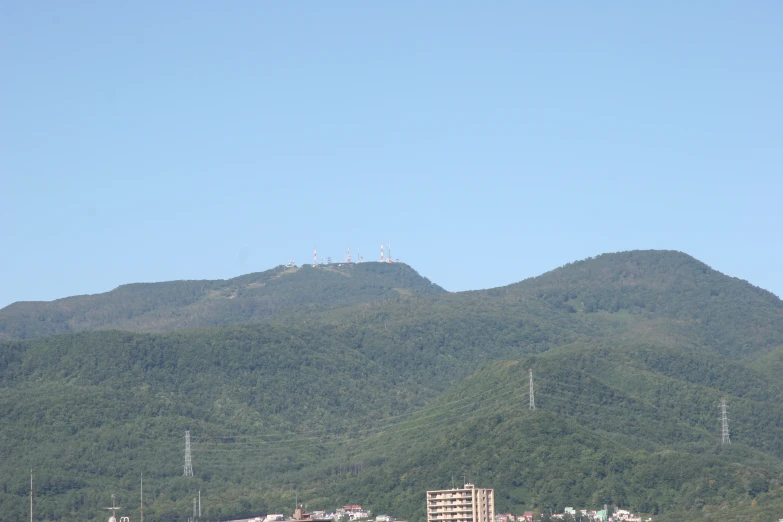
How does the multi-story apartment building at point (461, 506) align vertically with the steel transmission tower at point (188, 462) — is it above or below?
below

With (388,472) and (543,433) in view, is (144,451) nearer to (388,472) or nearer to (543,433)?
(388,472)

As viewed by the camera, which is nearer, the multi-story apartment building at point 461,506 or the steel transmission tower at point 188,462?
the multi-story apartment building at point 461,506

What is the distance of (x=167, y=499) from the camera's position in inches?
6816

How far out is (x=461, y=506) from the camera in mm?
135125

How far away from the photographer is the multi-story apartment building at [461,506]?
134 metres

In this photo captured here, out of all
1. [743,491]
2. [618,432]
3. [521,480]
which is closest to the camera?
[743,491]

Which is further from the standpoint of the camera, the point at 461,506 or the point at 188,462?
the point at 188,462

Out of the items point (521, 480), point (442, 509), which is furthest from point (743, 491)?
point (442, 509)

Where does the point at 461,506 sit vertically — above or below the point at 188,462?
below

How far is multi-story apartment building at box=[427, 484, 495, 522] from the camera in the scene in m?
134

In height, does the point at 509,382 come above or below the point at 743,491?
above

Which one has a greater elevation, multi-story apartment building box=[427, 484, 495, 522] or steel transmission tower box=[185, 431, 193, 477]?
steel transmission tower box=[185, 431, 193, 477]

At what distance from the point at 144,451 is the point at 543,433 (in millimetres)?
52939

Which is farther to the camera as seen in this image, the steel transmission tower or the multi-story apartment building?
the steel transmission tower
